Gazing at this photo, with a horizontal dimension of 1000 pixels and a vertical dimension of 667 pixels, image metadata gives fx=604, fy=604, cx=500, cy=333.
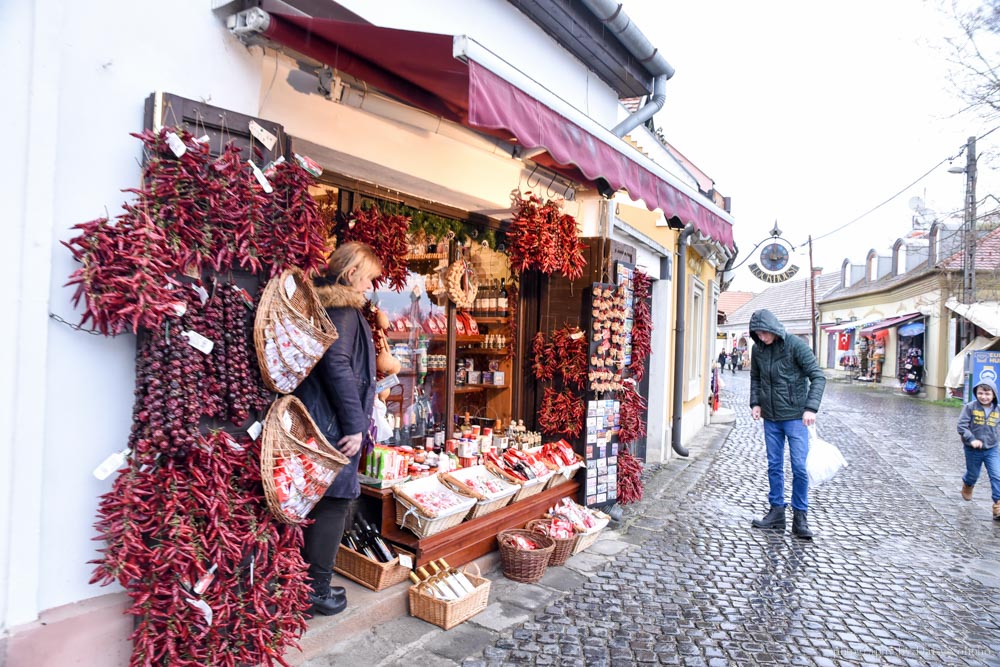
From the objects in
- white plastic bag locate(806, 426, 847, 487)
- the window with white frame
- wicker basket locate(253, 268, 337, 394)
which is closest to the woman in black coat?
wicker basket locate(253, 268, 337, 394)

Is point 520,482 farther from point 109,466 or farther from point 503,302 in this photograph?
point 109,466

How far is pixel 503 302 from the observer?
5977mm

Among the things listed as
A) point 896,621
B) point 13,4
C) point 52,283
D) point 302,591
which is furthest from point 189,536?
point 896,621

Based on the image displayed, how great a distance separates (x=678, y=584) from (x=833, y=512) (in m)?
3.10

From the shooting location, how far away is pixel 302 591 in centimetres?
304

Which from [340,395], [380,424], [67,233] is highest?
[67,233]

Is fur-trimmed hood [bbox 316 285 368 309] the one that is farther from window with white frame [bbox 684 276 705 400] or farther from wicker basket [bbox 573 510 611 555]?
window with white frame [bbox 684 276 705 400]

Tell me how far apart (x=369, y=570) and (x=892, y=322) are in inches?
1036

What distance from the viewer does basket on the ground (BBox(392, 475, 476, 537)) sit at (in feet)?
12.8

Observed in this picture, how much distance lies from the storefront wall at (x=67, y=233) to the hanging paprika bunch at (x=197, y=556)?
153 mm

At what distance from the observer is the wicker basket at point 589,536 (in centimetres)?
491

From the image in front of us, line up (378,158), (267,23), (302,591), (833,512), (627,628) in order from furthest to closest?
(833,512)
(378,158)
(627,628)
(302,591)
(267,23)

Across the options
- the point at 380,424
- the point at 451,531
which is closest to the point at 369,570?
the point at 451,531

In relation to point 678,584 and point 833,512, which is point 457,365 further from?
point 833,512
